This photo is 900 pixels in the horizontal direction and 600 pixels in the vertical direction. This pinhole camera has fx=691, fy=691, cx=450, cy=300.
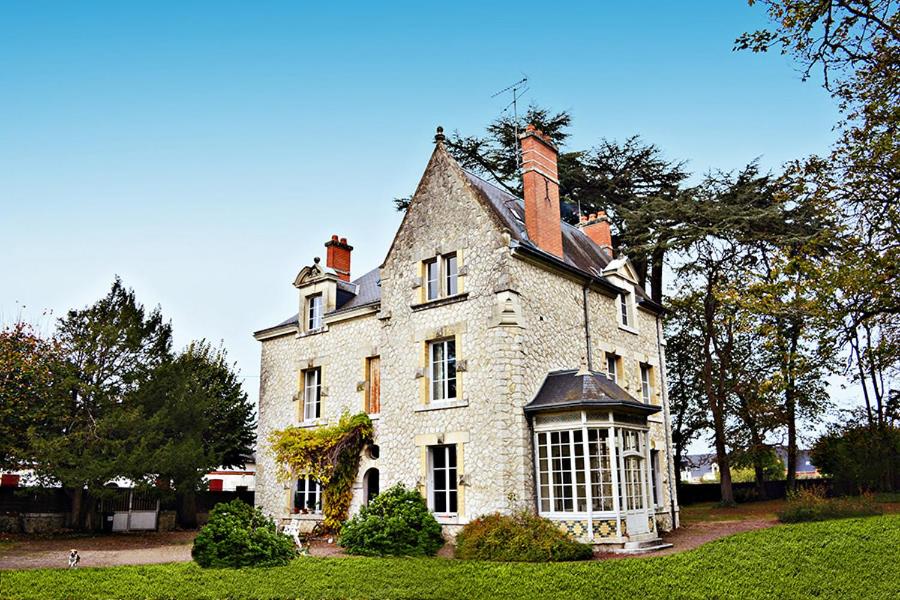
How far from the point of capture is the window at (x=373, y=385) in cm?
1775

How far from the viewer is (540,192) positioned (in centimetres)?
1677

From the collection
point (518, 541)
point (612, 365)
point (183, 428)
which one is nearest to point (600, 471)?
point (518, 541)

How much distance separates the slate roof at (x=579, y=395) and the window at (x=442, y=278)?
3.04m

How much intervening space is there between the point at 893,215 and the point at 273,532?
42.4ft

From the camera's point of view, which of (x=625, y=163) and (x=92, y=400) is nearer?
(x=92, y=400)

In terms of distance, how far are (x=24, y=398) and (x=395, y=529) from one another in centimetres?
1213

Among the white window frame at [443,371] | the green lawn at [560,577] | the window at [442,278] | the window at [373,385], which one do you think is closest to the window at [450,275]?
the window at [442,278]

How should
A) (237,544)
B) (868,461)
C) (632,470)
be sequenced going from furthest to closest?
(868,461)
(632,470)
(237,544)

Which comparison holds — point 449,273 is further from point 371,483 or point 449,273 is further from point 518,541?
point 518,541

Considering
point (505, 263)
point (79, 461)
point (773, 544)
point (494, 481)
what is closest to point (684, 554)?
point (773, 544)

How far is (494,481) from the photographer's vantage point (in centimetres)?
1405

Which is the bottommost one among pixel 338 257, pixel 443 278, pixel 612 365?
pixel 612 365

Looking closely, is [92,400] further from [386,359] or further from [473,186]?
[473,186]

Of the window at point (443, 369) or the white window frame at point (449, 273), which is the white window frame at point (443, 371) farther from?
the white window frame at point (449, 273)
